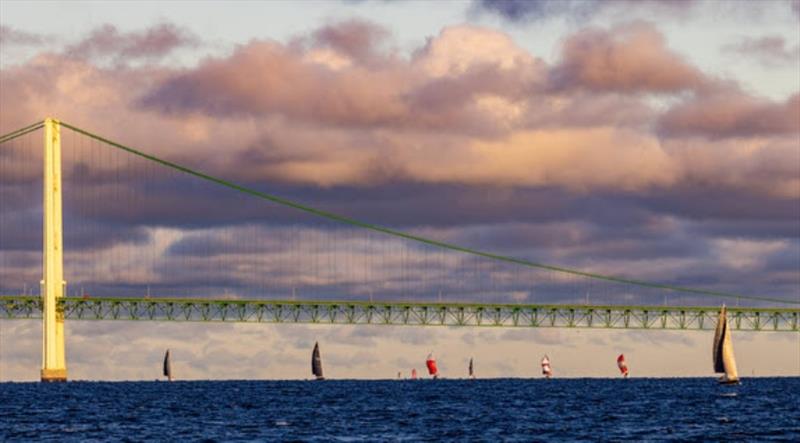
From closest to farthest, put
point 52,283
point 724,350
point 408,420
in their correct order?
1. point 408,420
2. point 724,350
3. point 52,283

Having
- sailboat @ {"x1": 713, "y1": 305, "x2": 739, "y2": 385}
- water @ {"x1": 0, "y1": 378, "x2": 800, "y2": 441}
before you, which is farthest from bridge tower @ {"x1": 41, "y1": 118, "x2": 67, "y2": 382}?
sailboat @ {"x1": 713, "y1": 305, "x2": 739, "y2": 385}

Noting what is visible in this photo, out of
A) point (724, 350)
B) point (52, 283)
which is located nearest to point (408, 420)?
point (724, 350)

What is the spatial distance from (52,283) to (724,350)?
69.6 meters

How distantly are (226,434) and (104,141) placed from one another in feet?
356

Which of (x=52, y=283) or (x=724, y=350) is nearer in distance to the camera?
(x=724, y=350)

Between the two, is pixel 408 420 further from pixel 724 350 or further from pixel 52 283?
pixel 52 283

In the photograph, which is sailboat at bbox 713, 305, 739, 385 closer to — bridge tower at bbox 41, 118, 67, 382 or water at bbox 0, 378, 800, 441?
water at bbox 0, 378, 800, 441

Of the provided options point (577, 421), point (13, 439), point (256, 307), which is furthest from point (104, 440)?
point (256, 307)

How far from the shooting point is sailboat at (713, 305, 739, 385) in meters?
146

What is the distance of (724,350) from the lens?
149m

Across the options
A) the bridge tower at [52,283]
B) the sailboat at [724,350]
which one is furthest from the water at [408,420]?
the bridge tower at [52,283]

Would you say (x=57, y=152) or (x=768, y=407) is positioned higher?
(x=57, y=152)

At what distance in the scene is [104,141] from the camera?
18388cm

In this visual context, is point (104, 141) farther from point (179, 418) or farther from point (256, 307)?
point (179, 418)
